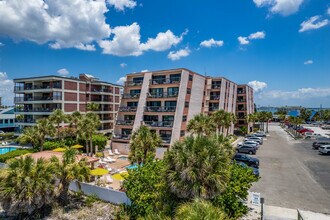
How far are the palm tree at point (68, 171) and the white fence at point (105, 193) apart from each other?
204cm

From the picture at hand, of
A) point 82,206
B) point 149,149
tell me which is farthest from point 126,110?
point 82,206

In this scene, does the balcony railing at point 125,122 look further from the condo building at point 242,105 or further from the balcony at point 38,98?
the condo building at point 242,105

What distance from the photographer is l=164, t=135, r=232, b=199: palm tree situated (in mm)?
12809

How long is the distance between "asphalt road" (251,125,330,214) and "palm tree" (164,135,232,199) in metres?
9.08

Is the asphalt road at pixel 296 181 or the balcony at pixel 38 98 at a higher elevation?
the balcony at pixel 38 98

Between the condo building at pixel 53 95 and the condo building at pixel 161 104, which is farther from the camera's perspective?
the condo building at pixel 53 95

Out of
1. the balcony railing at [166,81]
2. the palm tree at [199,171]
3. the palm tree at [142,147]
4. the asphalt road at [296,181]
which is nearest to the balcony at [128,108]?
the balcony railing at [166,81]

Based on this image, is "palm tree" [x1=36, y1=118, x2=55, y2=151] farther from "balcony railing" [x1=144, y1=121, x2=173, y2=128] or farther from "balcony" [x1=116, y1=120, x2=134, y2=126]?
"balcony railing" [x1=144, y1=121, x2=173, y2=128]

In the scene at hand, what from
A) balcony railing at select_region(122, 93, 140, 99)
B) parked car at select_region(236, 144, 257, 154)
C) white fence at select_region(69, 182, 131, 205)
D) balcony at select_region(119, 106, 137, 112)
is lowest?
white fence at select_region(69, 182, 131, 205)

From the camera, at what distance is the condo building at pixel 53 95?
4650cm

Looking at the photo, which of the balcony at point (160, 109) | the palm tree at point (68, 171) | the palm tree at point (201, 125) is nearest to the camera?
the palm tree at point (68, 171)

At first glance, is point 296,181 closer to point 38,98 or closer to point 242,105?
point 242,105

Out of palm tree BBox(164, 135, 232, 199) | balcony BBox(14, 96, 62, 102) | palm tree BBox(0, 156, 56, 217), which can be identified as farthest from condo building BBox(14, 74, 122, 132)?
palm tree BBox(164, 135, 232, 199)

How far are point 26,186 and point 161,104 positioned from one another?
88.2 feet
